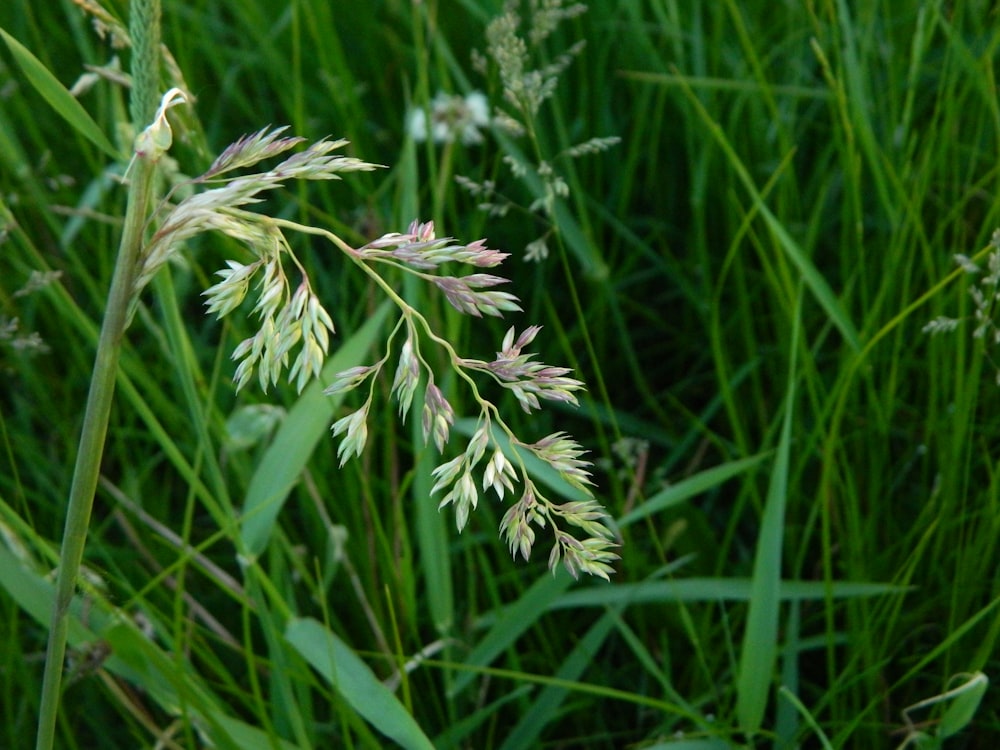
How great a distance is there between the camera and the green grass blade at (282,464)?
3.42 feet

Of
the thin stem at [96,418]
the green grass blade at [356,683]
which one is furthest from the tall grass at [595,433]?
the thin stem at [96,418]

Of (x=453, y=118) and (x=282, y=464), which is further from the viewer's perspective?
(x=453, y=118)

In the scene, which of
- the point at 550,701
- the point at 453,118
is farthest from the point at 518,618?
the point at 453,118

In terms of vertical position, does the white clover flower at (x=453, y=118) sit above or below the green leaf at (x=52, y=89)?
below

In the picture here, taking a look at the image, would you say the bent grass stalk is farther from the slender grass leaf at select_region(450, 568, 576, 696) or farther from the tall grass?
the slender grass leaf at select_region(450, 568, 576, 696)

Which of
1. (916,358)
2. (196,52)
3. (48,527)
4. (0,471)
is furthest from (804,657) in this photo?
(196,52)

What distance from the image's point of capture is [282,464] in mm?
1090

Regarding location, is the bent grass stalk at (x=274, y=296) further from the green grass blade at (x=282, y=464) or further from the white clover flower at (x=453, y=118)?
the white clover flower at (x=453, y=118)

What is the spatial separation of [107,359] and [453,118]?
1.11 metres

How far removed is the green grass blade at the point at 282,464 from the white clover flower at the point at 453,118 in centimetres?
49

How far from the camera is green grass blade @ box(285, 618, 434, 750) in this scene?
892 millimetres

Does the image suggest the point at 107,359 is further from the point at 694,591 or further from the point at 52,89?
the point at 694,591

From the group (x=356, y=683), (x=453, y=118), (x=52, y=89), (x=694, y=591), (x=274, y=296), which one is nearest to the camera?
(x=274, y=296)

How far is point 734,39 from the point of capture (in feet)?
5.97
